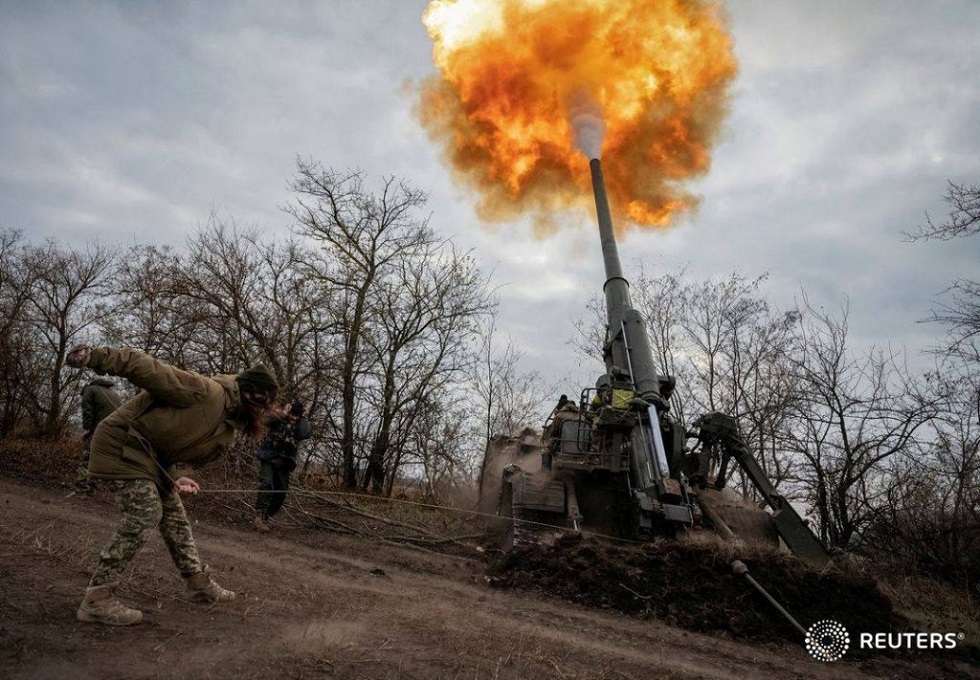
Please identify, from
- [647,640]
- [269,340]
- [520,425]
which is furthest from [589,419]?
[520,425]

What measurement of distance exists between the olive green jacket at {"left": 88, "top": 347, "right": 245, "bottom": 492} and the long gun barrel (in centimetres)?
700

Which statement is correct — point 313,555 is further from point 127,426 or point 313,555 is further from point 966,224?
point 966,224

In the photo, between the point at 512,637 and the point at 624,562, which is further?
the point at 624,562

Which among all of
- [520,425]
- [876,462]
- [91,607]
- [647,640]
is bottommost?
[647,640]

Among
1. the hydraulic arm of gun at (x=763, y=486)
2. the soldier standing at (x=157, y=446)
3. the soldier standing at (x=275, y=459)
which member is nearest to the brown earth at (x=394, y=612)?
the soldier standing at (x=157, y=446)

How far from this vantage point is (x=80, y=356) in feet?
11.3

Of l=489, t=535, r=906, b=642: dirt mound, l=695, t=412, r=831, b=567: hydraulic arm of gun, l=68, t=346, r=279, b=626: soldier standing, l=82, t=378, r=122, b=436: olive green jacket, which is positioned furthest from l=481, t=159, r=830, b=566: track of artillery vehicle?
l=82, t=378, r=122, b=436: olive green jacket

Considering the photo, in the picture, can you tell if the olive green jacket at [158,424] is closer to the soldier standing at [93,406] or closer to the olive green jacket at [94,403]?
the soldier standing at [93,406]

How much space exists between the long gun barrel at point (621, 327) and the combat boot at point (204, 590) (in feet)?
22.6

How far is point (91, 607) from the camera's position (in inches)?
148

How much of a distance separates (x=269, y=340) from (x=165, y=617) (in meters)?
11.9

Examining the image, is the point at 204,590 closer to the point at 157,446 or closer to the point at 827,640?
the point at 157,446

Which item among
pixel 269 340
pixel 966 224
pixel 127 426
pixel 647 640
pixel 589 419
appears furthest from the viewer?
pixel 269 340

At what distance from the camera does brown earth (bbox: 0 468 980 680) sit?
3.55 m
